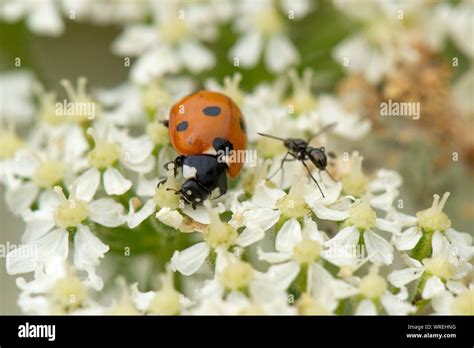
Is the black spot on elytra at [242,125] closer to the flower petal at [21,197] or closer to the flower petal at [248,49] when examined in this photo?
the flower petal at [21,197]

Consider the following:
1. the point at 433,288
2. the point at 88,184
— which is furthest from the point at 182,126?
the point at 433,288

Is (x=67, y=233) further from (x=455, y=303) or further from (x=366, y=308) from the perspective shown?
(x=455, y=303)

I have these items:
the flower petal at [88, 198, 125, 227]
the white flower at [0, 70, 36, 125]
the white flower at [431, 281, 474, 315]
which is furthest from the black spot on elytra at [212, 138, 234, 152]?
the white flower at [0, 70, 36, 125]

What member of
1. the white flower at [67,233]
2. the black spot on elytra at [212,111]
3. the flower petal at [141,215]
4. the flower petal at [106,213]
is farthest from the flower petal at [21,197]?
the black spot on elytra at [212,111]

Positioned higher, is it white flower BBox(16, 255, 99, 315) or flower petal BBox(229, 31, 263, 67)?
flower petal BBox(229, 31, 263, 67)

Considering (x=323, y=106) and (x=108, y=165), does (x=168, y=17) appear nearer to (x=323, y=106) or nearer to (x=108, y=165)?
(x=323, y=106)

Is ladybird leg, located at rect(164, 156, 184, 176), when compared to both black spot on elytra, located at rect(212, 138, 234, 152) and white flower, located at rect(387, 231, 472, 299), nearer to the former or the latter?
black spot on elytra, located at rect(212, 138, 234, 152)
